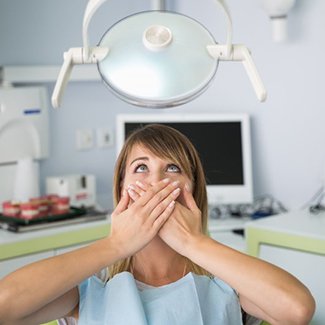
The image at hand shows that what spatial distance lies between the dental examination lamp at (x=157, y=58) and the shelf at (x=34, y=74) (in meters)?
1.97

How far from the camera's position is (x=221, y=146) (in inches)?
118

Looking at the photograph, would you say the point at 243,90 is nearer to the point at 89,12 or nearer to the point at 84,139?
the point at 84,139

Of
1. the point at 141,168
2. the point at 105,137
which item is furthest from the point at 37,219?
the point at 141,168

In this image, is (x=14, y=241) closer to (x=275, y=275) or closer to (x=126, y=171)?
(x=126, y=171)

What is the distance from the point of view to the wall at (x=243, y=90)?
9.71 feet

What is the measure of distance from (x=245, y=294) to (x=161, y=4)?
59 centimetres

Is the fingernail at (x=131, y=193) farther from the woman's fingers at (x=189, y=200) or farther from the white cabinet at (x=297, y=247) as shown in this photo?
the white cabinet at (x=297, y=247)

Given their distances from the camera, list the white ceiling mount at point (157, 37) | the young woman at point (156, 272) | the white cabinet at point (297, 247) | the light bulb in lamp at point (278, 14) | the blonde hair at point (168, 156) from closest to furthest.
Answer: the white ceiling mount at point (157, 37) → the young woman at point (156, 272) → the blonde hair at point (168, 156) → the white cabinet at point (297, 247) → the light bulb in lamp at point (278, 14)

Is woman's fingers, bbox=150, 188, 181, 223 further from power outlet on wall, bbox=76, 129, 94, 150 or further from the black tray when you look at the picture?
power outlet on wall, bbox=76, 129, 94, 150

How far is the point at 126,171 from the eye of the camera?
157 cm

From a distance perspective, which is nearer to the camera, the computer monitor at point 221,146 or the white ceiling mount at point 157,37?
the white ceiling mount at point 157,37

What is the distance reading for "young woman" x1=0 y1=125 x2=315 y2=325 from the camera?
1.34 meters

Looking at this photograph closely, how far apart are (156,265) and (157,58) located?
24.7 inches

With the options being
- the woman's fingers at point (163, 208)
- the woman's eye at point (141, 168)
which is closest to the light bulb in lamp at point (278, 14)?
the woman's eye at point (141, 168)
